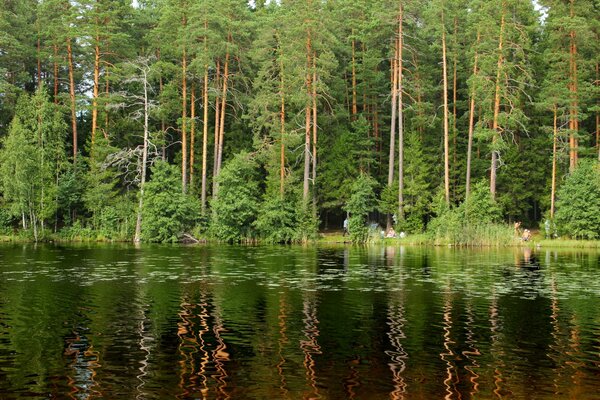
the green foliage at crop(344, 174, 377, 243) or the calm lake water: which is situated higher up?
the green foliage at crop(344, 174, 377, 243)

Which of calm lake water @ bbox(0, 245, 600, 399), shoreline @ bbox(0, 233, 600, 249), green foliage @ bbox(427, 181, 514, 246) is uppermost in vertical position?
green foliage @ bbox(427, 181, 514, 246)

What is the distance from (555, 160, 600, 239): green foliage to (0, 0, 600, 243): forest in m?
0.13

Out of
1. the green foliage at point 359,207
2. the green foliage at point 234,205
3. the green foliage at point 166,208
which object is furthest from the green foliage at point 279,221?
the green foliage at point 166,208

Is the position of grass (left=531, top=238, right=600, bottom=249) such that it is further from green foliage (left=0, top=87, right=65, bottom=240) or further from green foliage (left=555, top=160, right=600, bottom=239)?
green foliage (left=0, top=87, right=65, bottom=240)

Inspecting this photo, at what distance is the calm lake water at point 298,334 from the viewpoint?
10742 mm

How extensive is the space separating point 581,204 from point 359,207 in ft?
56.2

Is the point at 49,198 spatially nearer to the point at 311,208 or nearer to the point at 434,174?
the point at 311,208

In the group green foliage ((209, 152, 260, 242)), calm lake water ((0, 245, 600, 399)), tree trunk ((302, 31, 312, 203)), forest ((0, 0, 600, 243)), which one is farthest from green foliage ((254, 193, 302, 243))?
calm lake water ((0, 245, 600, 399))

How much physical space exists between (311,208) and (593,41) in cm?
2639

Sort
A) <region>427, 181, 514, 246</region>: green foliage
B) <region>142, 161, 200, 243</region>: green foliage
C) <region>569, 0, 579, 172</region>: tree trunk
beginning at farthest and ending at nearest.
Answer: <region>142, 161, 200, 243</region>: green foliage, <region>569, 0, 579, 172</region>: tree trunk, <region>427, 181, 514, 246</region>: green foliage

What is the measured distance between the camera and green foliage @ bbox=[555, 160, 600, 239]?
4788cm

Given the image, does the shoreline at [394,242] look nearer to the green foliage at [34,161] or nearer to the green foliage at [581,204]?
the green foliage at [581,204]

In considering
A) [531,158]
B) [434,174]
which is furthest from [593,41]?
[434,174]

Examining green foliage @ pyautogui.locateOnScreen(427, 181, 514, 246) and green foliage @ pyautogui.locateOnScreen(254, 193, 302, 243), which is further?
green foliage @ pyautogui.locateOnScreen(254, 193, 302, 243)
